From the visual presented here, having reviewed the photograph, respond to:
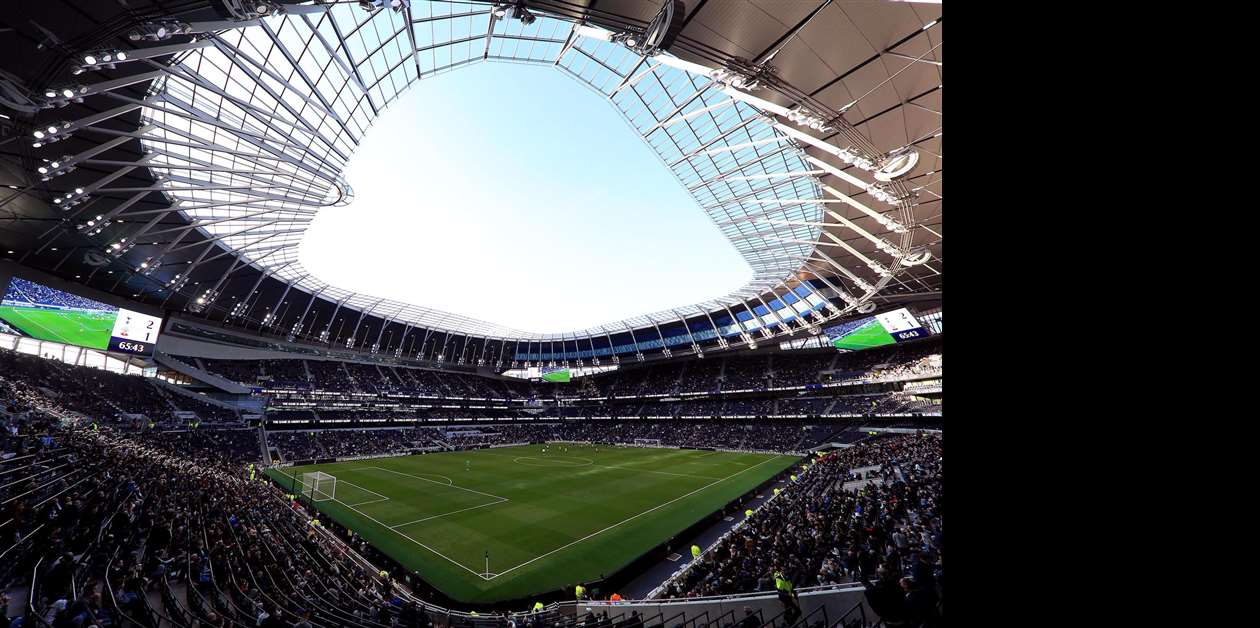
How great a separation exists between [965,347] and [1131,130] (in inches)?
45.1

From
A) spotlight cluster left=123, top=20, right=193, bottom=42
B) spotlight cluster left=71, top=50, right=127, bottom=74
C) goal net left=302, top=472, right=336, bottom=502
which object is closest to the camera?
spotlight cluster left=123, top=20, right=193, bottom=42

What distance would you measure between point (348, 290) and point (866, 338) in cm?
6580

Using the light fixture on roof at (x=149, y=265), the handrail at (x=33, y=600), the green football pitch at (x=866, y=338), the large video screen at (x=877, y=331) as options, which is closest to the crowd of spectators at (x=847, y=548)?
the handrail at (x=33, y=600)

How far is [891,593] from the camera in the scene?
6.53m

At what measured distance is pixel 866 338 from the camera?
185 ft

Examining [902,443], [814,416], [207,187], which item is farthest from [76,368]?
[814,416]

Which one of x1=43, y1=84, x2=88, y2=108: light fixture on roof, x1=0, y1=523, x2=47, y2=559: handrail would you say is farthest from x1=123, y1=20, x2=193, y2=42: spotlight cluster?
x1=0, y1=523, x2=47, y2=559: handrail

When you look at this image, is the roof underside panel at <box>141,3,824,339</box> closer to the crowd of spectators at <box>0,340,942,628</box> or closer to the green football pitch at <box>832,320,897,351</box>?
the crowd of spectators at <box>0,340,942,628</box>

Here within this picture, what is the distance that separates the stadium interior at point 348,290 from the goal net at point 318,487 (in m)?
0.76

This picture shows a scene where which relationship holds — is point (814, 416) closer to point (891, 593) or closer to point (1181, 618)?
point (891, 593)

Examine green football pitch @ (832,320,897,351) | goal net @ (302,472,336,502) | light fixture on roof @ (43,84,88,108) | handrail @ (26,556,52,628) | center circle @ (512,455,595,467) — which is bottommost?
center circle @ (512,455,595,467)

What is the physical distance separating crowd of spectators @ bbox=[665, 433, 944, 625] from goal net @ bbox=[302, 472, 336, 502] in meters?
28.3

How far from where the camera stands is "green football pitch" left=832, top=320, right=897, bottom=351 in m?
54.5

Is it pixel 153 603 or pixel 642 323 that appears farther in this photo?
pixel 642 323
